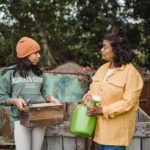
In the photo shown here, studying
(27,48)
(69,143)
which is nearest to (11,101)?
(27,48)

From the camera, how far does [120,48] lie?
4.34 m

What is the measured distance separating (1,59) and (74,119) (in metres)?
13.0

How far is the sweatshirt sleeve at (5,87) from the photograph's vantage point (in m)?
4.72

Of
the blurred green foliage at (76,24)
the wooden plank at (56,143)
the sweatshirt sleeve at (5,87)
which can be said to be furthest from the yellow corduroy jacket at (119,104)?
the blurred green foliage at (76,24)

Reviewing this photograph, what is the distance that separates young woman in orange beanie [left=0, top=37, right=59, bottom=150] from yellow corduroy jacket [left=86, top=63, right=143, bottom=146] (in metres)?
0.71

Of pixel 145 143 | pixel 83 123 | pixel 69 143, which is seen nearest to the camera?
pixel 83 123

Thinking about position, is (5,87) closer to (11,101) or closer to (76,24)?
(11,101)

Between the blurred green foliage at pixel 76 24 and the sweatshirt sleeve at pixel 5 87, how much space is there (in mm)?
9657

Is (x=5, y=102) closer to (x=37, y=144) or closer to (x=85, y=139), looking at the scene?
(x=37, y=144)

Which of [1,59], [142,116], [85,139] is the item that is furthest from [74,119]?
[1,59]

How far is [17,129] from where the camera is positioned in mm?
4676

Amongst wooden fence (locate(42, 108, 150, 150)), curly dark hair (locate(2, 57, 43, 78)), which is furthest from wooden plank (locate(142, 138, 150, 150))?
curly dark hair (locate(2, 57, 43, 78))

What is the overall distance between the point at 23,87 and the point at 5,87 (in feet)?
0.57

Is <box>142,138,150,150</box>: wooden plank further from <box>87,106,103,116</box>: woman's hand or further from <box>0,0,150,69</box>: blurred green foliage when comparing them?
<box>0,0,150,69</box>: blurred green foliage
